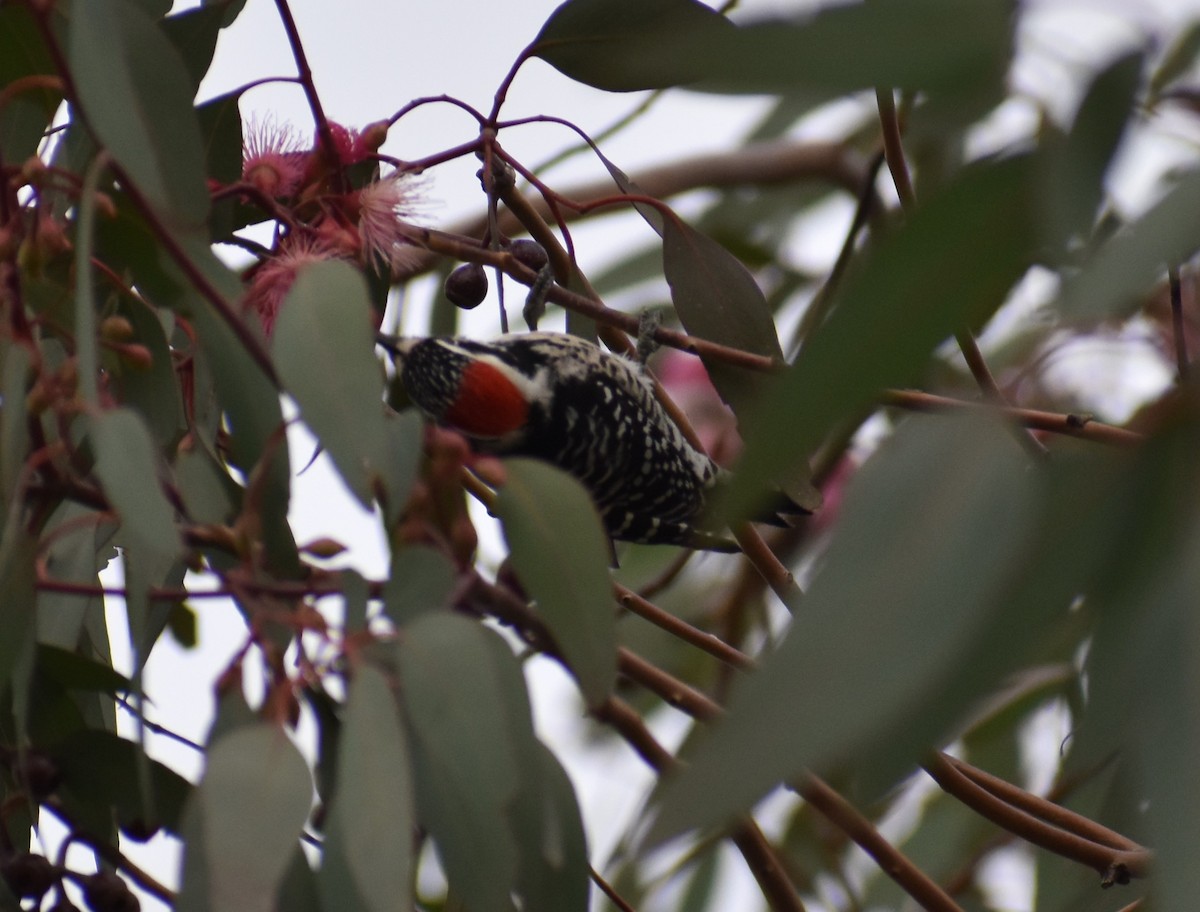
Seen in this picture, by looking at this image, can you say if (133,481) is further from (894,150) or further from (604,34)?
(894,150)

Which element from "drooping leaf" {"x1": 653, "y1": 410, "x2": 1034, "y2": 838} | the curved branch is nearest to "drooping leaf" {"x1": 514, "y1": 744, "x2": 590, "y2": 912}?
"drooping leaf" {"x1": 653, "y1": 410, "x2": 1034, "y2": 838}

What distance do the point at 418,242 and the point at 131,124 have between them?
523mm

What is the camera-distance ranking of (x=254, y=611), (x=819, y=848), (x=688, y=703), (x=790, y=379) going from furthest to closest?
(x=819, y=848), (x=688, y=703), (x=254, y=611), (x=790, y=379)

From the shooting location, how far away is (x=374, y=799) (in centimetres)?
85

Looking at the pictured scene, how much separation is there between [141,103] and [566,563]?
1.55 feet

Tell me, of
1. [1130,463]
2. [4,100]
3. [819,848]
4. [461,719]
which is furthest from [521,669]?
[819,848]

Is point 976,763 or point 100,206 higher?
point 100,206

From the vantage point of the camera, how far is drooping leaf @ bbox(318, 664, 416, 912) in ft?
2.68

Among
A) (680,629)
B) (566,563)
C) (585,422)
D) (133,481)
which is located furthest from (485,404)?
(133,481)

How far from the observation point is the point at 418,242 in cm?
158

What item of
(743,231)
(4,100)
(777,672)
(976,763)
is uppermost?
(743,231)

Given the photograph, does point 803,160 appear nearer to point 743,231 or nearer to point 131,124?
point 743,231

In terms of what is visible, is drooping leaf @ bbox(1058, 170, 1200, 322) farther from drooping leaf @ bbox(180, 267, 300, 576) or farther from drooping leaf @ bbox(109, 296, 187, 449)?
drooping leaf @ bbox(109, 296, 187, 449)

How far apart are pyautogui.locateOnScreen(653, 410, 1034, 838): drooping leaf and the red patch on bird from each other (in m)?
1.11
